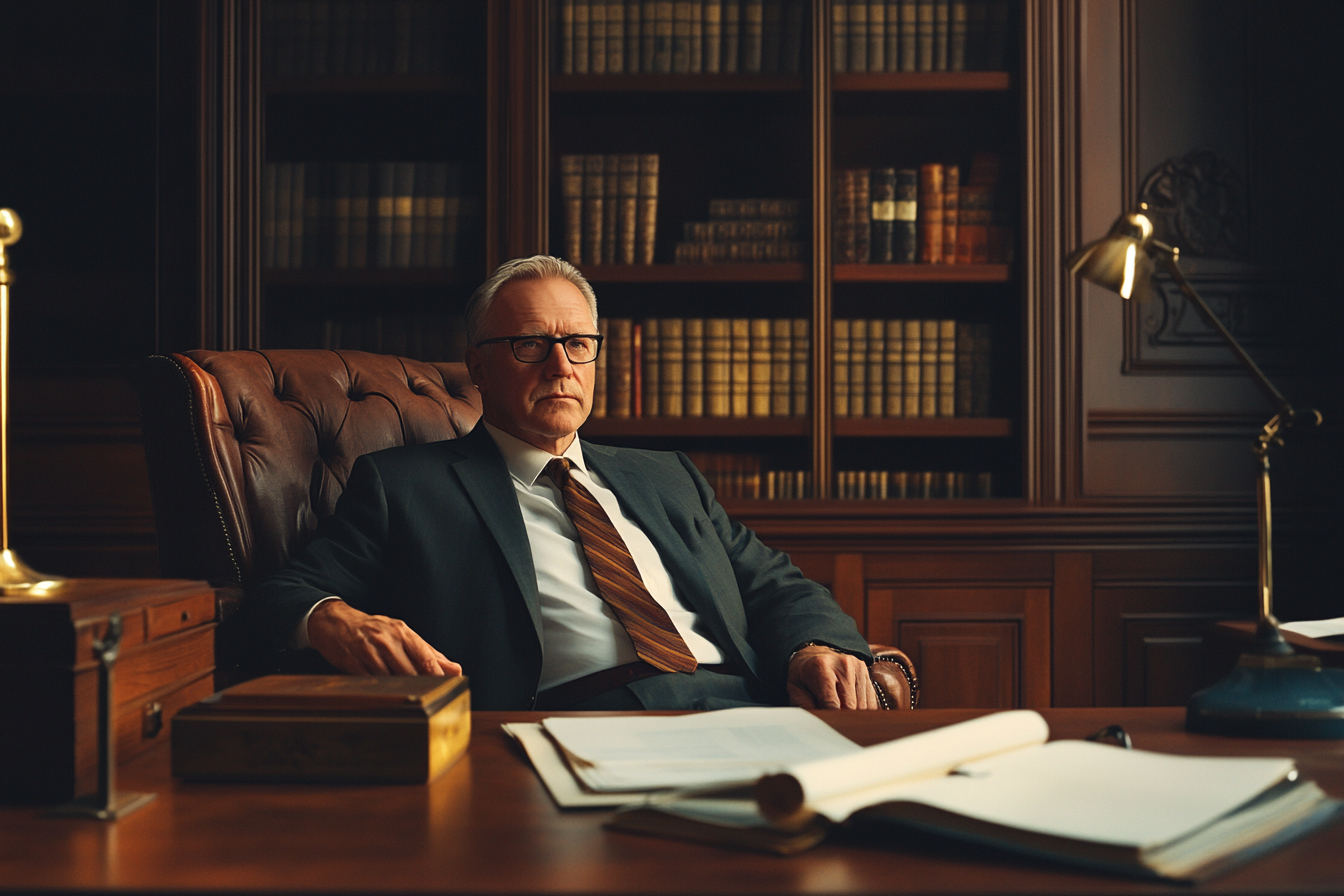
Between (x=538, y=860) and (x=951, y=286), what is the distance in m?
2.49

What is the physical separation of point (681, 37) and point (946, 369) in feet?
3.60

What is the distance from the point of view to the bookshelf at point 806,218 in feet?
8.93

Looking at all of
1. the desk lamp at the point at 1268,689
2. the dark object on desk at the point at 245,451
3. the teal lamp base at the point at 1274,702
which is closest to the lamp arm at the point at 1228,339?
the desk lamp at the point at 1268,689

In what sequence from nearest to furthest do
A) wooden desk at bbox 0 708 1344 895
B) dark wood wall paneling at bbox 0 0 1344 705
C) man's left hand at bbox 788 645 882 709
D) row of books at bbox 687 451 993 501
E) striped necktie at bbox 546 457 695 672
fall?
wooden desk at bbox 0 708 1344 895
man's left hand at bbox 788 645 882 709
striped necktie at bbox 546 457 695 672
dark wood wall paneling at bbox 0 0 1344 705
row of books at bbox 687 451 993 501

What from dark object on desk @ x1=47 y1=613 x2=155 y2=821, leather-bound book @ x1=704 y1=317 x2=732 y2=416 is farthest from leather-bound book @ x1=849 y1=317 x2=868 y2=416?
dark object on desk @ x1=47 y1=613 x2=155 y2=821

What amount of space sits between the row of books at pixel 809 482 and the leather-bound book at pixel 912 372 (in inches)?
7.2

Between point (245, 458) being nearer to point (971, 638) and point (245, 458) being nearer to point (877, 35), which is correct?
point (971, 638)

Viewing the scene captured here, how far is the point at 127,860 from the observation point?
2.31 feet

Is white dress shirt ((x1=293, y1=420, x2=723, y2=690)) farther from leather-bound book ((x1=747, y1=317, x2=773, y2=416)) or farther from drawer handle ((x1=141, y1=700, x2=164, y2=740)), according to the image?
leather-bound book ((x1=747, y1=317, x2=773, y2=416))

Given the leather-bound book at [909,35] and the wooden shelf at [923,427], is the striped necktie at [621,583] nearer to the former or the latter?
the wooden shelf at [923,427]

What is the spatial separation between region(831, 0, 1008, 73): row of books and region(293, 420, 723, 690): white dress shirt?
1.47m

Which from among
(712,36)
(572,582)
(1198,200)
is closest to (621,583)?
(572,582)

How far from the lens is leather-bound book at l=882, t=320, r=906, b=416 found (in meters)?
2.77

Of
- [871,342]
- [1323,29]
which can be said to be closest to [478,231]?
[871,342]
